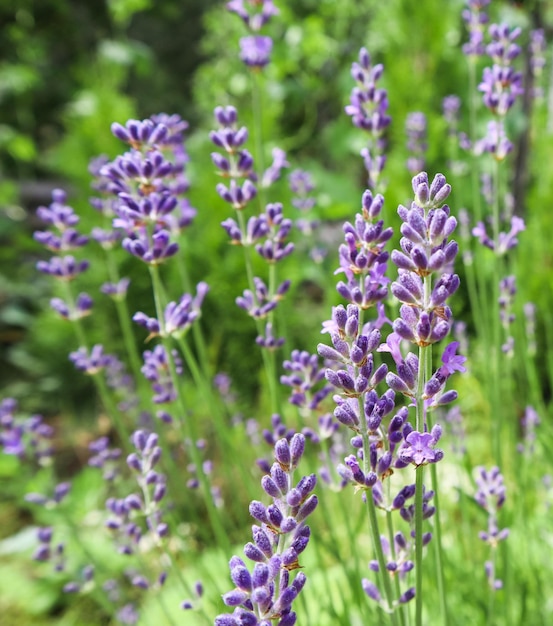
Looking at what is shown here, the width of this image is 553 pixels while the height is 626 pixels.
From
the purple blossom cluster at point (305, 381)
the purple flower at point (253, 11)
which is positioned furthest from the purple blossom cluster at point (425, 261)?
the purple flower at point (253, 11)

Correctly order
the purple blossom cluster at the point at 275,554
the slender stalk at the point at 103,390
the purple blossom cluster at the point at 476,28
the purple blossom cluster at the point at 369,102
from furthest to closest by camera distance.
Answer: the purple blossom cluster at the point at 476,28 → the slender stalk at the point at 103,390 → the purple blossom cluster at the point at 369,102 → the purple blossom cluster at the point at 275,554

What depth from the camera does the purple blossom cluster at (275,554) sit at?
0.67 metres

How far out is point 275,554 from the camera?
71 cm

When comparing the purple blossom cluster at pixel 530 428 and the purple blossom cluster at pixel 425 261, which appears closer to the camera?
the purple blossom cluster at pixel 425 261

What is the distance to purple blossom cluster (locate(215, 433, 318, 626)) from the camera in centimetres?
67

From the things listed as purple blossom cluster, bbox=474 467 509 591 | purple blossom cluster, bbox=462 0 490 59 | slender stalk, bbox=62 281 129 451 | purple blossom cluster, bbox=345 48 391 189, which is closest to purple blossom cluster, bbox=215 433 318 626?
purple blossom cluster, bbox=474 467 509 591

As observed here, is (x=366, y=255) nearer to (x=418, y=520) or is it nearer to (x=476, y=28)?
(x=418, y=520)

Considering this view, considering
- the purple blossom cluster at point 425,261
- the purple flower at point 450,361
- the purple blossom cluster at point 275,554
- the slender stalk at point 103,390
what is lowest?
the purple blossom cluster at point 275,554

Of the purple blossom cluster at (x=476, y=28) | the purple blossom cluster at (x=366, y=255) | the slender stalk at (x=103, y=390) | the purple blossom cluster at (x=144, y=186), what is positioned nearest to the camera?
the purple blossom cluster at (x=366, y=255)

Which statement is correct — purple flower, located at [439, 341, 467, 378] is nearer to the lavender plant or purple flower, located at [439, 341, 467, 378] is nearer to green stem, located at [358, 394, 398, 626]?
the lavender plant

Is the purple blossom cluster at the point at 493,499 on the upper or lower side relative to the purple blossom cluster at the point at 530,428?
lower

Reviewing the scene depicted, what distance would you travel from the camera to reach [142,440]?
1.39 metres

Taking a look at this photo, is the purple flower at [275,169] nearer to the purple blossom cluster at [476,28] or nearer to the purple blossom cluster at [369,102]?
the purple blossom cluster at [369,102]

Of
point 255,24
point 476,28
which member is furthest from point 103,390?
point 476,28
